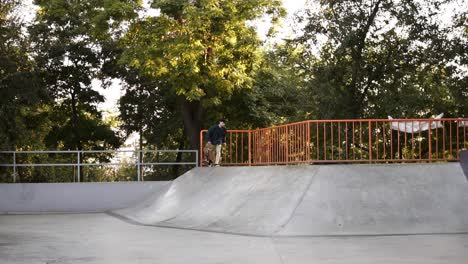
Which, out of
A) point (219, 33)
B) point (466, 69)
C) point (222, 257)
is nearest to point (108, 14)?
point (219, 33)

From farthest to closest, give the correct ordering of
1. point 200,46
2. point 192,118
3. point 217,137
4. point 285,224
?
point 192,118 → point 200,46 → point 217,137 → point 285,224

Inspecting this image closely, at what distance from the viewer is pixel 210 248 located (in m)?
12.0

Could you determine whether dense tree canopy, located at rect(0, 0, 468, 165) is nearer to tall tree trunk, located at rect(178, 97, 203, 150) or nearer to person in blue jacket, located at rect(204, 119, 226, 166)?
tall tree trunk, located at rect(178, 97, 203, 150)

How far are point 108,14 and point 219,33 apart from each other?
183 inches

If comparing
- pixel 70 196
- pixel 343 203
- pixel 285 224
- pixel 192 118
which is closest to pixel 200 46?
pixel 192 118

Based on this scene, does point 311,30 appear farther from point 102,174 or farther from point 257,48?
point 102,174

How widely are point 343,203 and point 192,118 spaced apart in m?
17.8

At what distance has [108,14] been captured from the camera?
2892cm

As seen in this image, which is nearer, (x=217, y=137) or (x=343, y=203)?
(x=343, y=203)

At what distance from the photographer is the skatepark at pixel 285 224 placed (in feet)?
36.1

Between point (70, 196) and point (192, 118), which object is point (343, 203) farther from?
point (192, 118)

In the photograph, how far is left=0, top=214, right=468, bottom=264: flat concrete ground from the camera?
34.0 feet

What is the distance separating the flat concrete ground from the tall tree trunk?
1597 centimetres

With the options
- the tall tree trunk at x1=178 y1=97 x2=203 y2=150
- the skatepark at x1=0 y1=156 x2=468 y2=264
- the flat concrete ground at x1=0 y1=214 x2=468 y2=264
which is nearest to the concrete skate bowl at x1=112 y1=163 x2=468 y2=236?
the skatepark at x1=0 y1=156 x2=468 y2=264
